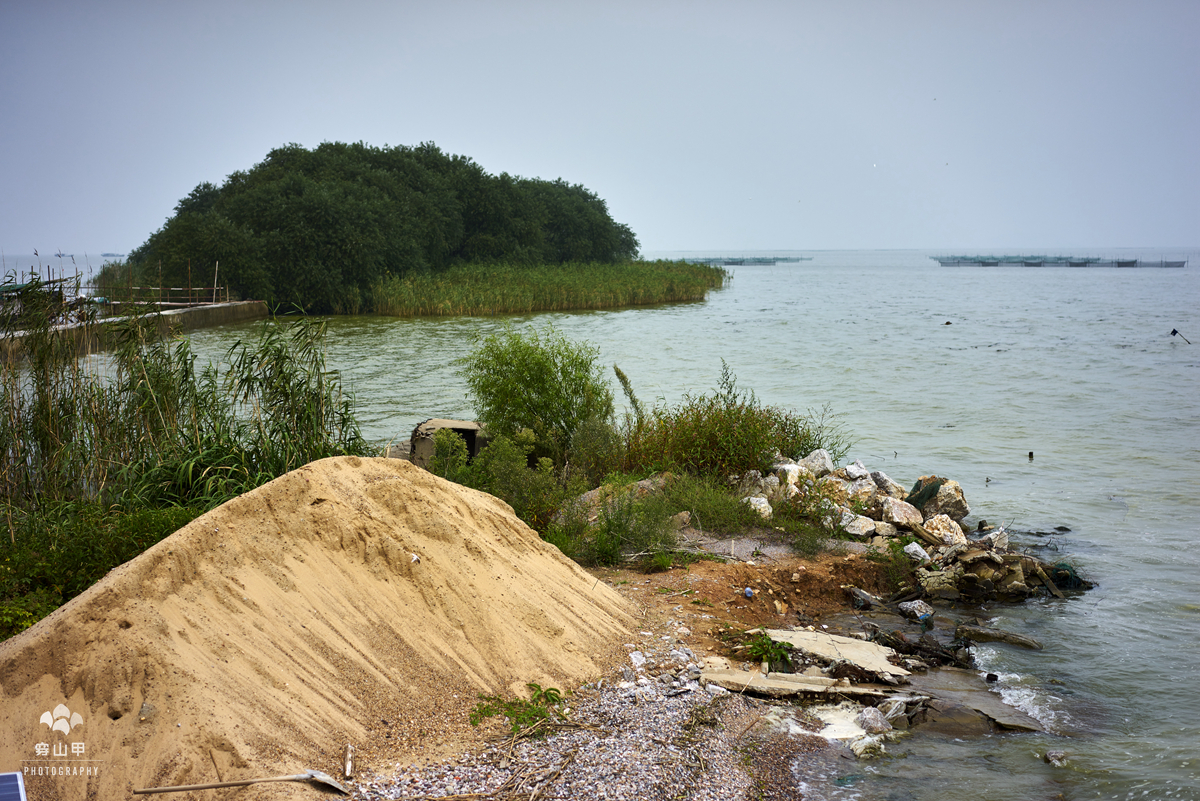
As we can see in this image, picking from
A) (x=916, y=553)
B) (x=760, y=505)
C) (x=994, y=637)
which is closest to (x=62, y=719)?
Result: (x=994, y=637)

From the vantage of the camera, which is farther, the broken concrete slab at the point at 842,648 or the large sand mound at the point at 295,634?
the broken concrete slab at the point at 842,648

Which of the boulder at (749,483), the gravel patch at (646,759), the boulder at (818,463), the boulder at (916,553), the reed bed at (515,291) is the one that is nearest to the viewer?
the gravel patch at (646,759)

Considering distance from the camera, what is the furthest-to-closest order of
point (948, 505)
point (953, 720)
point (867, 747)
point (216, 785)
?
point (948, 505) < point (953, 720) < point (867, 747) < point (216, 785)

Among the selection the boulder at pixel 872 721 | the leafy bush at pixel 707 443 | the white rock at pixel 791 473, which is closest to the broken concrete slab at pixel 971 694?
the boulder at pixel 872 721

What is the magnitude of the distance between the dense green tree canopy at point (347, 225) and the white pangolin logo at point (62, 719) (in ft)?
81.4

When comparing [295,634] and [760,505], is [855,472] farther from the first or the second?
[295,634]

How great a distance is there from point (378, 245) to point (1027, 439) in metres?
34.1

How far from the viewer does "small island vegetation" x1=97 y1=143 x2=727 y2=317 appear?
3788 centimetres

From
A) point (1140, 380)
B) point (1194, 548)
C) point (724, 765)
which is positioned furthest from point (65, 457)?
point (1140, 380)

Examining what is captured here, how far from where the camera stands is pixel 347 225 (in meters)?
40.2

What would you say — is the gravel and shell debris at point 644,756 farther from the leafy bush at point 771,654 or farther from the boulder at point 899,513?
the boulder at point 899,513

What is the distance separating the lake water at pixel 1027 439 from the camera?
5.12m

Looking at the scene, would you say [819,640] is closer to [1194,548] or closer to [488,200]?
[1194,548]

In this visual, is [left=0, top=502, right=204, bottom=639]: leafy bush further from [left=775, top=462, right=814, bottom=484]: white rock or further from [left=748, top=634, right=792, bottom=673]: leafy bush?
[left=775, top=462, right=814, bottom=484]: white rock
